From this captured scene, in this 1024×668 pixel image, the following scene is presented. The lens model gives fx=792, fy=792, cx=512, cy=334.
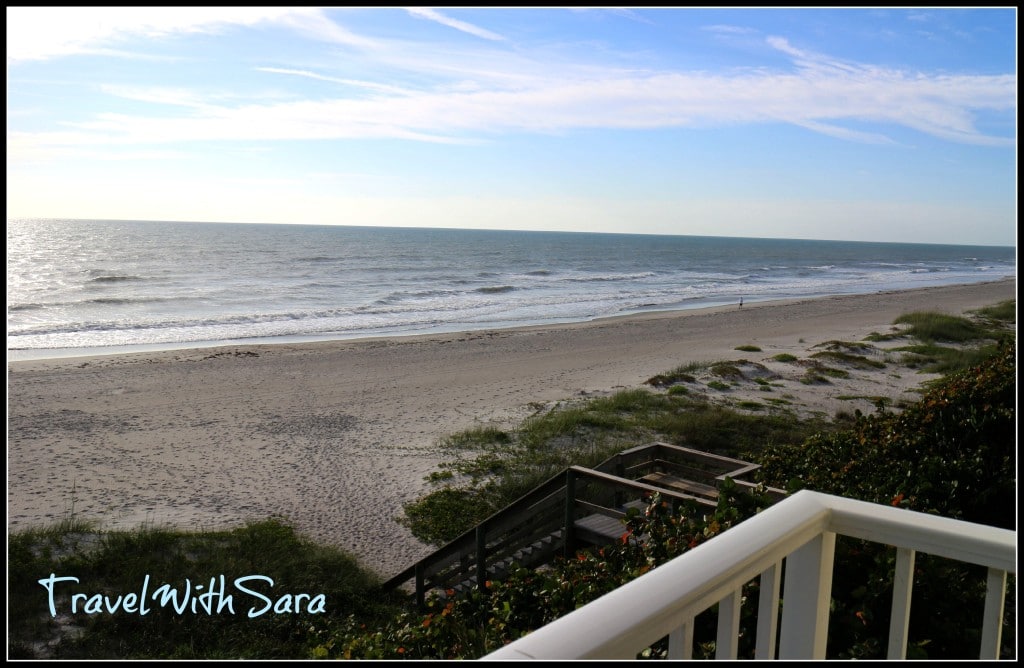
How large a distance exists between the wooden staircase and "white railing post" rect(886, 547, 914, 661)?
16.2 feet

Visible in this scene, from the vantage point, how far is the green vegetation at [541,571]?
9.80 feet

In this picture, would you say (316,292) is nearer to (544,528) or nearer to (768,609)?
(544,528)

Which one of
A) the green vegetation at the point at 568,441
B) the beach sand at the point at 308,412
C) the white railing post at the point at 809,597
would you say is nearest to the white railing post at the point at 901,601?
the white railing post at the point at 809,597

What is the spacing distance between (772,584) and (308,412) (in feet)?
48.7

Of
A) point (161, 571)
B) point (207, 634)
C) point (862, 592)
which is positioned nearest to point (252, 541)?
point (161, 571)

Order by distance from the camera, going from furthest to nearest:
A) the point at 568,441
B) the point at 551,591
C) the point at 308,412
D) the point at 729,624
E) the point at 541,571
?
the point at 308,412, the point at 568,441, the point at 541,571, the point at 551,591, the point at 729,624

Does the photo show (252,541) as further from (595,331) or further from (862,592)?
(595,331)

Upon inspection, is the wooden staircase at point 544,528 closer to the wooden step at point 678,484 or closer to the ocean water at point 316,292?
the wooden step at point 678,484

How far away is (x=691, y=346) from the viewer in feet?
78.0

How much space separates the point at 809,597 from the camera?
167cm

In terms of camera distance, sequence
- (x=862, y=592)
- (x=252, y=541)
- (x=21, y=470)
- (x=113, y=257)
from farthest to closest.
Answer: (x=113, y=257)
(x=21, y=470)
(x=252, y=541)
(x=862, y=592)

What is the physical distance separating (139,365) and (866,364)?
59.6 feet

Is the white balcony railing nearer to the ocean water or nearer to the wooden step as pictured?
the wooden step

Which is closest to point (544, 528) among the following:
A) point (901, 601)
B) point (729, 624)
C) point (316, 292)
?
point (901, 601)
